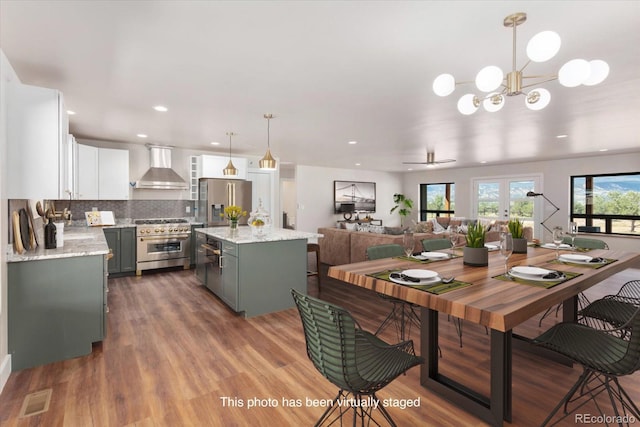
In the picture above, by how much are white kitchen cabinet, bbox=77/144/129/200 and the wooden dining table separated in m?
4.97

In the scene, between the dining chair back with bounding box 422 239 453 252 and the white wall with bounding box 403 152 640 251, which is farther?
the white wall with bounding box 403 152 640 251

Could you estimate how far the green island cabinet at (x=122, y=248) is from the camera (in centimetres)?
528

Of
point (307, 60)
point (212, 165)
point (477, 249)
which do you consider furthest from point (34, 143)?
point (212, 165)

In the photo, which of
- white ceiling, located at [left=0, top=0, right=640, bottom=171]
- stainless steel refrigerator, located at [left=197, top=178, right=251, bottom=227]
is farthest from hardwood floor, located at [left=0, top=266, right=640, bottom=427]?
stainless steel refrigerator, located at [left=197, top=178, right=251, bottom=227]

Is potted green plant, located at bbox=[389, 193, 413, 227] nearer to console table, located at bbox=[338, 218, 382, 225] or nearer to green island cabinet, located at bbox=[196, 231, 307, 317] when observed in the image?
console table, located at bbox=[338, 218, 382, 225]

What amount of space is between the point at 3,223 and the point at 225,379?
→ 192 cm

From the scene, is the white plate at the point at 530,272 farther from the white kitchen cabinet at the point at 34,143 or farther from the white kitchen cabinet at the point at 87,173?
the white kitchen cabinet at the point at 87,173

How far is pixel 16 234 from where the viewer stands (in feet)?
8.19

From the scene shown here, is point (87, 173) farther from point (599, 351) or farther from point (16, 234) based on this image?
point (599, 351)

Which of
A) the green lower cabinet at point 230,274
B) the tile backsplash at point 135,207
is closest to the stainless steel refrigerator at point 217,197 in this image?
the tile backsplash at point 135,207

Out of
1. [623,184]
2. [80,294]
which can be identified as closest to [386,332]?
[80,294]

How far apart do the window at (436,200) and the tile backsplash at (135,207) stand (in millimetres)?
7439

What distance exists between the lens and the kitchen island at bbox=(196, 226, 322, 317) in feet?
11.5

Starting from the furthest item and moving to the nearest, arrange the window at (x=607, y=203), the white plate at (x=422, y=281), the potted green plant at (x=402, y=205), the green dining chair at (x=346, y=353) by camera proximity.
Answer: the potted green plant at (x=402, y=205) → the window at (x=607, y=203) → the white plate at (x=422, y=281) → the green dining chair at (x=346, y=353)
